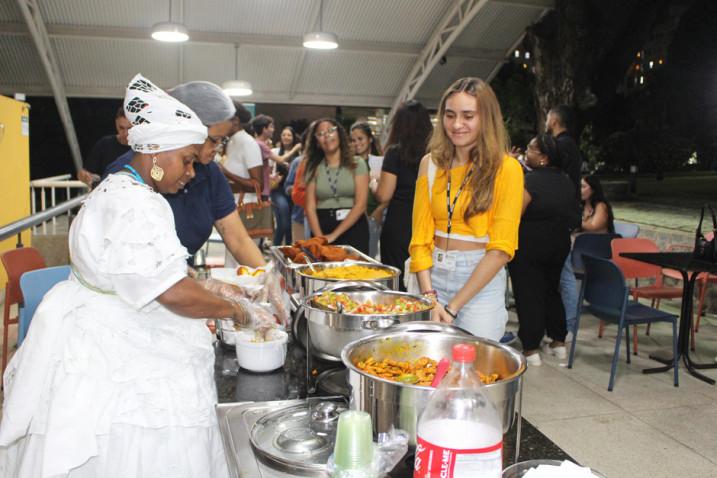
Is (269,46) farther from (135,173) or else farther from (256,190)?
(135,173)

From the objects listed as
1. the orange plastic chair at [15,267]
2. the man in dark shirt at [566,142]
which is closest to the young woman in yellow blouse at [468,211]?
the man in dark shirt at [566,142]

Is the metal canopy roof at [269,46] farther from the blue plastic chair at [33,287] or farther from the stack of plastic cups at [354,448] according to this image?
the stack of plastic cups at [354,448]

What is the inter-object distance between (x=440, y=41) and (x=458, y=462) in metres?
11.7

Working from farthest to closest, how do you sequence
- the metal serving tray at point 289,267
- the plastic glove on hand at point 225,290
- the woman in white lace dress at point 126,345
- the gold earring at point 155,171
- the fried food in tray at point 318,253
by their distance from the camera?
the fried food in tray at point 318,253 < the metal serving tray at point 289,267 < the plastic glove on hand at point 225,290 < the gold earring at point 155,171 < the woman in white lace dress at point 126,345

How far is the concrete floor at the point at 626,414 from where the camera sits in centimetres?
308

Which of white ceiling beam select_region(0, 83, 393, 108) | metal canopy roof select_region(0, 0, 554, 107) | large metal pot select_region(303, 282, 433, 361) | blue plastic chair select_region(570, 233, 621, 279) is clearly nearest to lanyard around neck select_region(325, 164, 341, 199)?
blue plastic chair select_region(570, 233, 621, 279)

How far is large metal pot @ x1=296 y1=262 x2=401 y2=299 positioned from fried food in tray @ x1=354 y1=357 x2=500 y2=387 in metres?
0.91

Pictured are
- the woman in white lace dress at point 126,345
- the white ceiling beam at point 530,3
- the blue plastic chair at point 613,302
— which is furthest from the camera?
the white ceiling beam at point 530,3

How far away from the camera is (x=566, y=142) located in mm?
4574

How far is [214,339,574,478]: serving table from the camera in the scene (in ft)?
4.00

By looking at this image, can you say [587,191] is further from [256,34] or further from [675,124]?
[256,34]

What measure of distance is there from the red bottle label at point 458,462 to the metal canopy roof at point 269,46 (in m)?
10.3

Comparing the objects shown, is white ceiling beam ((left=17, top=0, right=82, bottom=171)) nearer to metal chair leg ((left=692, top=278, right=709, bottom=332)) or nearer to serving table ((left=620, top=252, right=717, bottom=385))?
serving table ((left=620, top=252, right=717, bottom=385))

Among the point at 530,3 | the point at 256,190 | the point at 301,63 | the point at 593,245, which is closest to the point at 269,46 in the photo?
the point at 301,63
